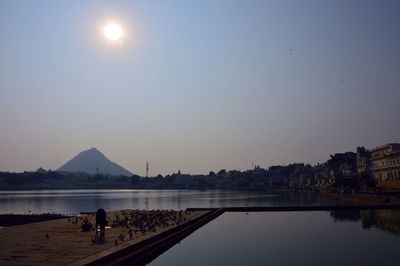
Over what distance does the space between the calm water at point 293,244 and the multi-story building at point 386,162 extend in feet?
204

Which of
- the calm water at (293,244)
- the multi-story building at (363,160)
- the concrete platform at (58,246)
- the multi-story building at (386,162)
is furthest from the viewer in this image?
the multi-story building at (363,160)

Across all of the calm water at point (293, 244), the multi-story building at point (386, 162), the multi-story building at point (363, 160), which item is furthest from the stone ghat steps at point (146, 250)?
the multi-story building at point (363, 160)

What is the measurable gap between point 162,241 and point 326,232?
12.9 m

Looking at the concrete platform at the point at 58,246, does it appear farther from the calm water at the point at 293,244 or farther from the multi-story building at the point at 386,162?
the multi-story building at the point at 386,162

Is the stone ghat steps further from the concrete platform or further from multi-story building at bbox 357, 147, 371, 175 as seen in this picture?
multi-story building at bbox 357, 147, 371, 175

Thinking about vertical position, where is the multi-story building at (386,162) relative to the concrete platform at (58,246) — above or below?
above

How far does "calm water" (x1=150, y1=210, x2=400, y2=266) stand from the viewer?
75.5 feet

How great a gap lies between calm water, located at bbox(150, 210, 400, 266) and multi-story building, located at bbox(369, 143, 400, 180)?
62.2 m

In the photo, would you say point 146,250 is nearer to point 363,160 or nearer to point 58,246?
point 58,246

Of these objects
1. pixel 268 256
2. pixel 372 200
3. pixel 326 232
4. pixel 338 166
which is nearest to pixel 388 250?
pixel 268 256

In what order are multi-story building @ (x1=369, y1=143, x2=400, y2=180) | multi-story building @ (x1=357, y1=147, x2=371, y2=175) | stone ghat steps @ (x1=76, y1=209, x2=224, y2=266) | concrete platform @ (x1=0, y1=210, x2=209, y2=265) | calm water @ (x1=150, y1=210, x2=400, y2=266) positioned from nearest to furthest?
concrete platform @ (x1=0, y1=210, x2=209, y2=265), stone ghat steps @ (x1=76, y1=209, x2=224, y2=266), calm water @ (x1=150, y1=210, x2=400, y2=266), multi-story building @ (x1=369, y1=143, x2=400, y2=180), multi-story building @ (x1=357, y1=147, x2=371, y2=175)

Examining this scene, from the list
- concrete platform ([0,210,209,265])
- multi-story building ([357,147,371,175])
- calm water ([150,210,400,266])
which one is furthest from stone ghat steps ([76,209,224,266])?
multi-story building ([357,147,371,175])

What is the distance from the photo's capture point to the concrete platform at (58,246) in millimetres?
18641

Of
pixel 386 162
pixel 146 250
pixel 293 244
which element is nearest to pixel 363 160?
pixel 386 162
